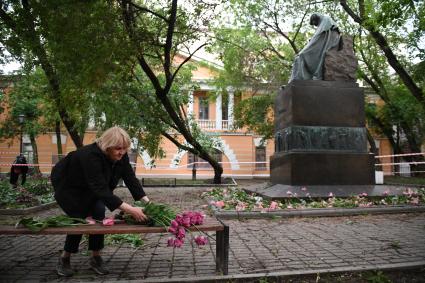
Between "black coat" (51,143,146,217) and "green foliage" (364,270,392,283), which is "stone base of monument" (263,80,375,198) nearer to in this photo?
"green foliage" (364,270,392,283)

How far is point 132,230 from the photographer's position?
3.69m

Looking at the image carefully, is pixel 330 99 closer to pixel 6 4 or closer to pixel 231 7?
pixel 6 4

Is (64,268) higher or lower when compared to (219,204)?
lower

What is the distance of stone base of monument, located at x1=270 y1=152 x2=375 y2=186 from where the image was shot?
920 centimetres

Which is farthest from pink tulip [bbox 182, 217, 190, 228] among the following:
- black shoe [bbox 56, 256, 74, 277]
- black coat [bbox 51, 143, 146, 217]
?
black shoe [bbox 56, 256, 74, 277]

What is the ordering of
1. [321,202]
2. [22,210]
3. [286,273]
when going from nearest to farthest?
[286,273] < [321,202] < [22,210]

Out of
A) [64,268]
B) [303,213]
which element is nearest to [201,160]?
[303,213]

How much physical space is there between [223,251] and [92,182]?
1.53 meters

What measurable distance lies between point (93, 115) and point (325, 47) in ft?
30.2

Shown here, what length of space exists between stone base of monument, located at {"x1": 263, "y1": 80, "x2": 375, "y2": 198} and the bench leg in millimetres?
5087

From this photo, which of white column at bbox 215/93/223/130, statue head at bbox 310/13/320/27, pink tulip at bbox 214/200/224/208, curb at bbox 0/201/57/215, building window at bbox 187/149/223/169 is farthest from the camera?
white column at bbox 215/93/223/130

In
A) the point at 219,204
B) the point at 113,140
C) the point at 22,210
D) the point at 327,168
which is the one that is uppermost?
the point at 113,140

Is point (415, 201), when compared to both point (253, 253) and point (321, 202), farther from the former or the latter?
point (253, 253)

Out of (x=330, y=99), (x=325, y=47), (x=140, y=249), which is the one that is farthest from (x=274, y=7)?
(x=140, y=249)
